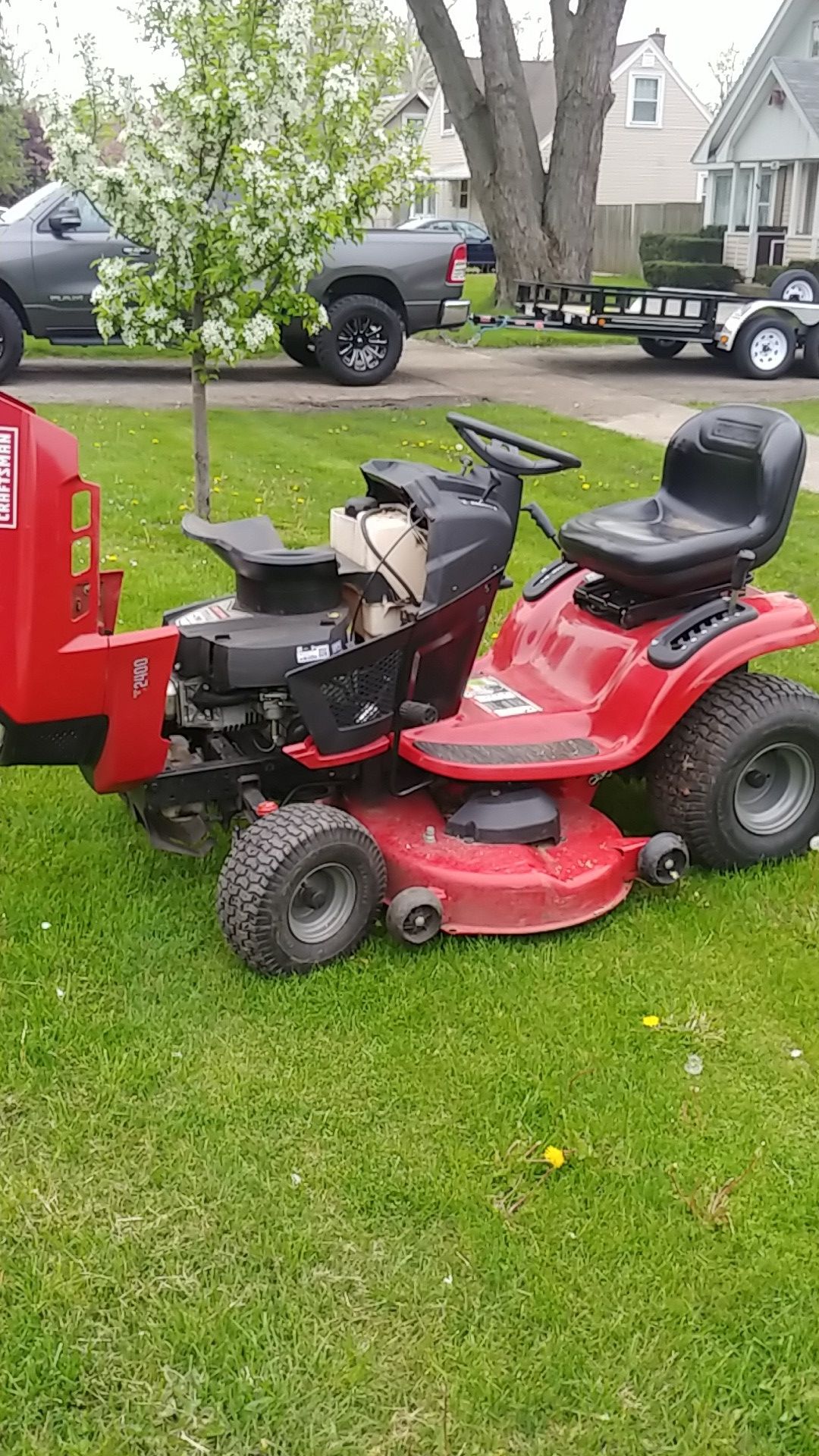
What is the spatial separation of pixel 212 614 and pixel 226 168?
3514 millimetres

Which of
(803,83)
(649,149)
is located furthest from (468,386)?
(649,149)

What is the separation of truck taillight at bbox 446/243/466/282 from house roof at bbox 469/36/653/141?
2959 cm

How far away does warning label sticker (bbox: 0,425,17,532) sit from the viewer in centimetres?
293

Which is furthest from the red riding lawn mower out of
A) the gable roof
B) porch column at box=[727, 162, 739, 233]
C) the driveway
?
porch column at box=[727, 162, 739, 233]

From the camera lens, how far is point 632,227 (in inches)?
1474

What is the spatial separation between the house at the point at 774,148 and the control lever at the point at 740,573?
2447cm

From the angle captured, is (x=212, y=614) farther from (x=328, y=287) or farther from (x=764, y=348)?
(x=764, y=348)

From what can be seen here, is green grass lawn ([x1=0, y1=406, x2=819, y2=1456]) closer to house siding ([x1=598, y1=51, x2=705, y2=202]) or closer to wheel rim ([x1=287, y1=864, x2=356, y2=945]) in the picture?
wheel rim ([x1=287, y1=864, x2=356, y2=945])

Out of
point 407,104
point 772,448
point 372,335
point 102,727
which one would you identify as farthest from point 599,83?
point 407,104

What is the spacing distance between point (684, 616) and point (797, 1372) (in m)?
2.16

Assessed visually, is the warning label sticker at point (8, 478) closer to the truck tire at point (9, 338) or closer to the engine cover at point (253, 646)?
the engine cover at point (253, 646)

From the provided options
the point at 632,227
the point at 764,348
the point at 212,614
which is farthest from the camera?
the point at 632,227

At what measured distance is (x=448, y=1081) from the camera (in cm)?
323

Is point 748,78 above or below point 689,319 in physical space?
above
